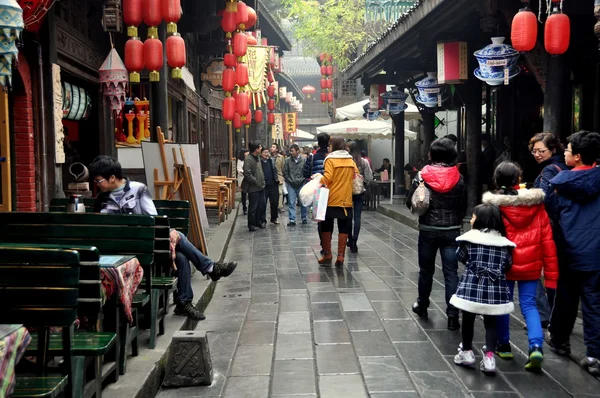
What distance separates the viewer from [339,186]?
1002 cm

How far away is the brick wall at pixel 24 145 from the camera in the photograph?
7.64 m

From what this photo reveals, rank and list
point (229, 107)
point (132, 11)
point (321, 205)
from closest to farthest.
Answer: point (132, 11), point (321, 205), point (229, 107)

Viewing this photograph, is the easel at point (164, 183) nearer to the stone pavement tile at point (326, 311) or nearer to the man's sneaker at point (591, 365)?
the stone pavement tile at point (326, 311)

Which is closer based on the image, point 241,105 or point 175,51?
point 175,51

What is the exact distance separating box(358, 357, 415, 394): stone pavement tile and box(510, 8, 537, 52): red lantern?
4.53 m

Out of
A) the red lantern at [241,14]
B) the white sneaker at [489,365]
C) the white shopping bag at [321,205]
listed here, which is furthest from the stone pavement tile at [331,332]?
the red lantern at [241,14]

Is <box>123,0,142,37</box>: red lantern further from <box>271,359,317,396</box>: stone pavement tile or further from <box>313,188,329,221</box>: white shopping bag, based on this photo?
<box>271,359,317,396</box>: stone pavement tile

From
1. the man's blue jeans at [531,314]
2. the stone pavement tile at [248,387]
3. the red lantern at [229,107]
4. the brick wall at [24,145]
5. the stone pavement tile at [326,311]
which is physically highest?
the red lantern at [229,107]

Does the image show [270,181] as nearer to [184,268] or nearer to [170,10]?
[170,10]

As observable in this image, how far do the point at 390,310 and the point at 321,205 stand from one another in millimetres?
2800

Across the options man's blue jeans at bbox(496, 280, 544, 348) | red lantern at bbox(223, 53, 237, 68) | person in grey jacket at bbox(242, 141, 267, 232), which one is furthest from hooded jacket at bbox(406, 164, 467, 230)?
red lantern at bbox(223, 53, 237, 68)

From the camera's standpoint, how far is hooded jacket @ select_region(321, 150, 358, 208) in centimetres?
998

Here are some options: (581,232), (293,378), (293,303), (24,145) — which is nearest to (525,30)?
(581,232)

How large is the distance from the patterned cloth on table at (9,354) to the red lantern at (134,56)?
7274 millimetres
